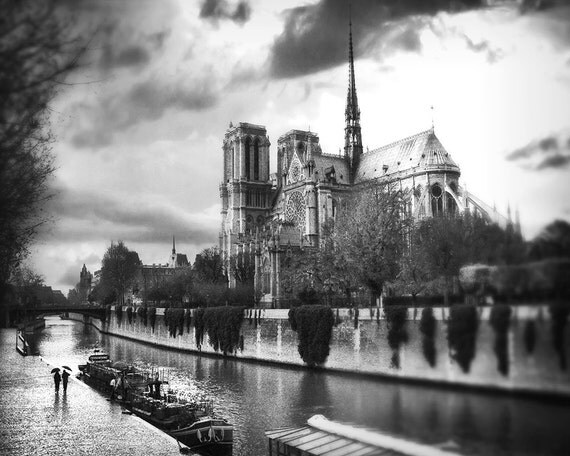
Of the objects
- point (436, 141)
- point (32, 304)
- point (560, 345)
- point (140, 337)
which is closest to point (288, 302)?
point (140, 337)

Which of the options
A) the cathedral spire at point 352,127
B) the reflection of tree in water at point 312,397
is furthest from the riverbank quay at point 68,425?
the cathedral spire at point 352,127

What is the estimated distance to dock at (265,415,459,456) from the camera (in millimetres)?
7391

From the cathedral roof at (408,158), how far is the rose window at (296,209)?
8.12 m

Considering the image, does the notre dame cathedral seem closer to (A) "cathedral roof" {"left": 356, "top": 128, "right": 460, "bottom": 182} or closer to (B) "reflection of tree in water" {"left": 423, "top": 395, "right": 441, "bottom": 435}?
(A) "cathedral roof" {"left": 356, "top": 128, "right": 460, "bottom": 182}

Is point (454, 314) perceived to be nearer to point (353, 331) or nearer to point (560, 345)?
point (560, 345)

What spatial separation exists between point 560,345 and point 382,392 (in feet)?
11.1

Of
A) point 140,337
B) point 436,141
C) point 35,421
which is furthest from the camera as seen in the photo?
point 436,141

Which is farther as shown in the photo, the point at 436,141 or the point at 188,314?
the point at 436,141

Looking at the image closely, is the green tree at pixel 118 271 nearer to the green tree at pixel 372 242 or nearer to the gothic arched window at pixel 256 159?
the gothic arched window at pixel 256 159

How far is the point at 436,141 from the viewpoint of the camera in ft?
252

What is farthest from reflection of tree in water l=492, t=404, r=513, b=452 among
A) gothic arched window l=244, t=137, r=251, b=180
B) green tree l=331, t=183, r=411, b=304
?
gothic arched window l=244, t=137, r=251, b=180

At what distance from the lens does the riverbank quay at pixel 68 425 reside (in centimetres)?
1888

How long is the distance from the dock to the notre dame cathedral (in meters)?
35.1

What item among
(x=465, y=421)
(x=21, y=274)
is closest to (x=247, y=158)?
(x=21, y=274)
